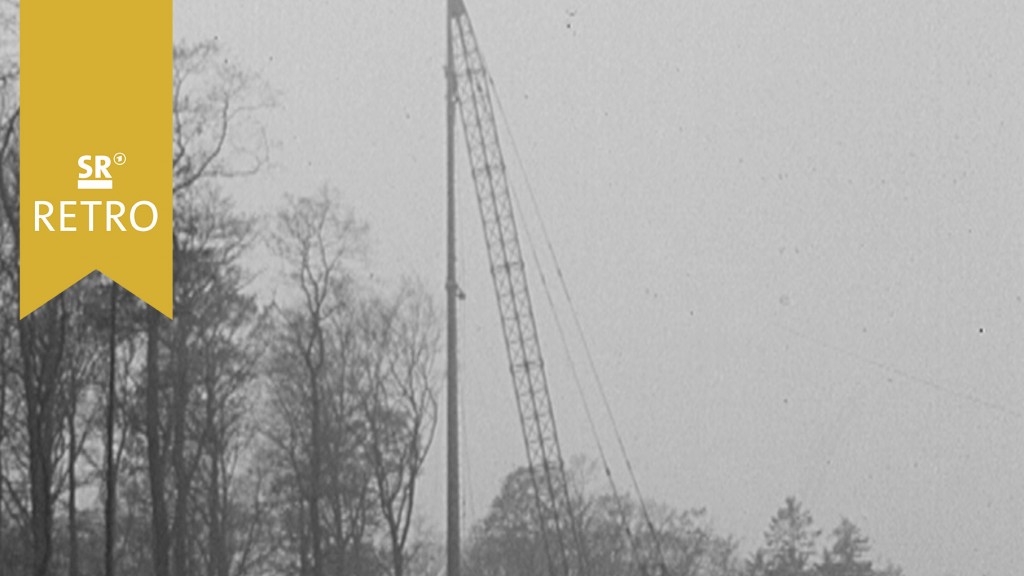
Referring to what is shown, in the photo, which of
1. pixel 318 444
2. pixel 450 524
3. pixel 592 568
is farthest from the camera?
pixel 592 568

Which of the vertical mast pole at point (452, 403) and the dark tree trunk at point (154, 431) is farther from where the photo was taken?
the vertical mast pole at point (452, 403)

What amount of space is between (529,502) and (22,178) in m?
46.5

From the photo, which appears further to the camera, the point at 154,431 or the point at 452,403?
the point at 452,403

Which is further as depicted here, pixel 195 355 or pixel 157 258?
pixel 195 355

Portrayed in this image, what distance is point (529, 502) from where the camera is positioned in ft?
229

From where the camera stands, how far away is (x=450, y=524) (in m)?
34.9

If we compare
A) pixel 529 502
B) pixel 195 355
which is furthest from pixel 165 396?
pixel 529 502

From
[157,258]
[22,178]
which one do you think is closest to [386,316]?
[157,258]

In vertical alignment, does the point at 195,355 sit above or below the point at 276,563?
above

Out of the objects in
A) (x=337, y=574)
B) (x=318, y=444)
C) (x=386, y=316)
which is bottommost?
(x=337, y=574)

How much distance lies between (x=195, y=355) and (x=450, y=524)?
8.93 metres

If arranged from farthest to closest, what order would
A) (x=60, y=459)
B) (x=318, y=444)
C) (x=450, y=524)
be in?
(x=318, y=444) < (x=60, y=459) < (x=450, y=524)

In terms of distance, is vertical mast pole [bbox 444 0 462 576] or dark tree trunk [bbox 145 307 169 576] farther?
vertical mast pole [bbox 444 0 462 576]

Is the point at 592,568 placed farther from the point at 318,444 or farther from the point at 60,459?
the point at 60,459
